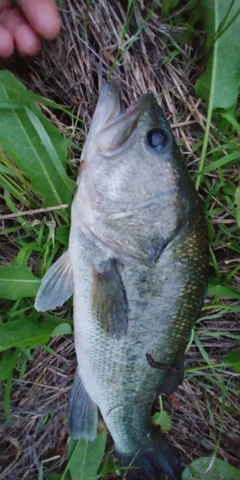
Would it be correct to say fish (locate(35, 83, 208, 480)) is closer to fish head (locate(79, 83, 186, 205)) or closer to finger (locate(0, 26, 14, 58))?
fish head (locate(79, 83, 186, 205))

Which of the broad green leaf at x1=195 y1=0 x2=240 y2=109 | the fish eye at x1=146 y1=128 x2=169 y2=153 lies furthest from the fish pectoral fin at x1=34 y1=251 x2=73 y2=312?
the broad green leaf at x1=195 y1=0 x2=240 y2=109

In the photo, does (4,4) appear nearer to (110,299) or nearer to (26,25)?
(26,25)

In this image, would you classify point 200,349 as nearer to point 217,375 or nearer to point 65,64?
point 217,375

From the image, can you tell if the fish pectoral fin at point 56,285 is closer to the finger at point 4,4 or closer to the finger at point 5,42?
the finger at point 5,42

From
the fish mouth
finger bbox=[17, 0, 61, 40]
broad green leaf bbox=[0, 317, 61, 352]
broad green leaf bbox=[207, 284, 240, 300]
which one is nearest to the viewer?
the fish mouth

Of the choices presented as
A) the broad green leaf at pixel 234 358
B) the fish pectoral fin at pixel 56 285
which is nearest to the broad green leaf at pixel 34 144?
the fish pectoral fin at pixel 56 285

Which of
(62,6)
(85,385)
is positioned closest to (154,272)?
(85,385)
